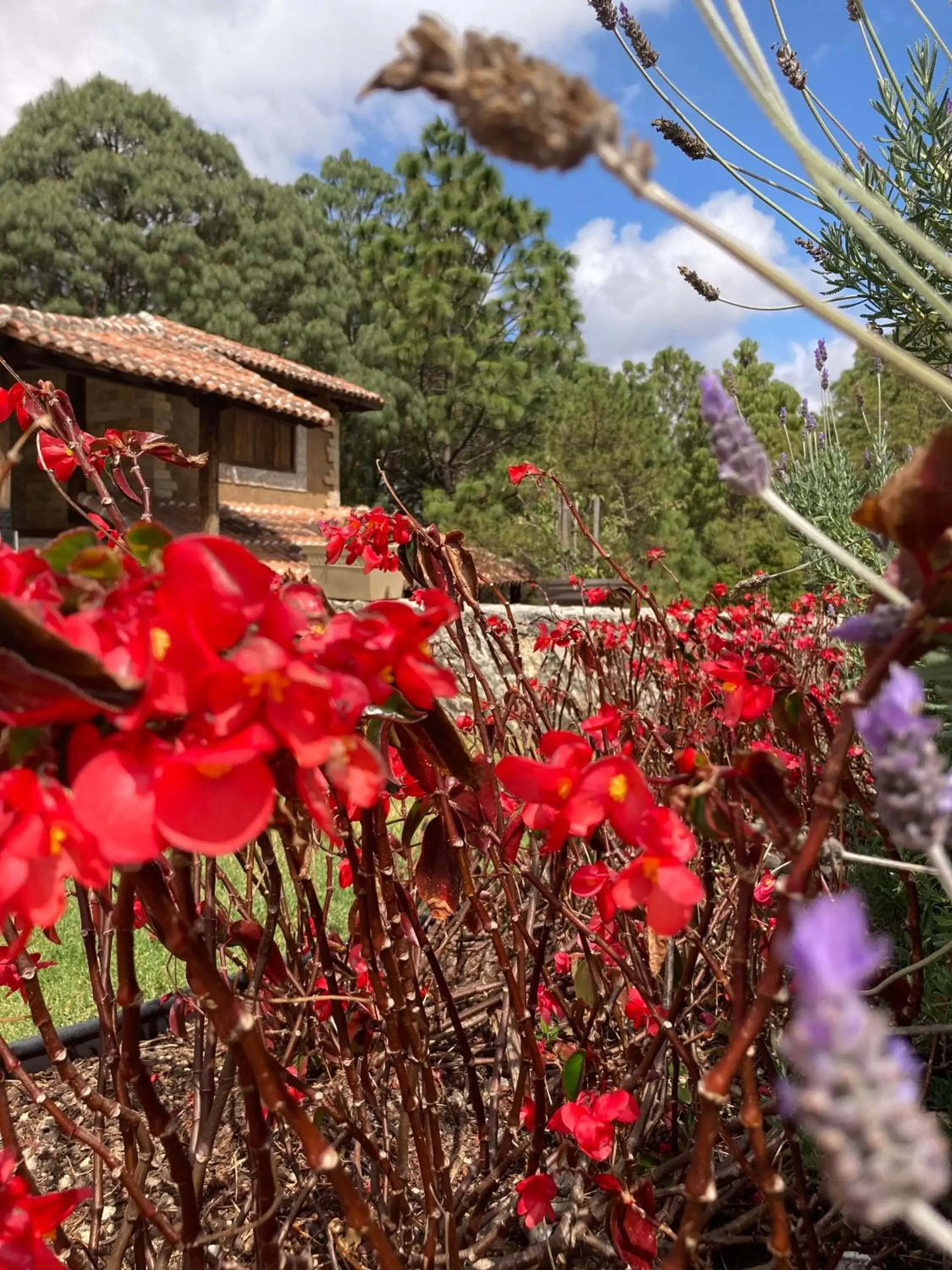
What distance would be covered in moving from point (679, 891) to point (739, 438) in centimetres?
23

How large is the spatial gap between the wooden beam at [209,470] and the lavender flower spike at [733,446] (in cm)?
903

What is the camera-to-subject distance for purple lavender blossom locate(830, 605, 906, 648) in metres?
0.41

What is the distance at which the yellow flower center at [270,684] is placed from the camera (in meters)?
0.40

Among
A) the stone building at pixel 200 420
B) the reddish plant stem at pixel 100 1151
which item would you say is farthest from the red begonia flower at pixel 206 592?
the stone building at pixel 200 420

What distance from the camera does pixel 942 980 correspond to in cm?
127

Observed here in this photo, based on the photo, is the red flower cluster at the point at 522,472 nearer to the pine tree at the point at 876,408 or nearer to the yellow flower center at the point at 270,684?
the yellow flower center at the point at 270,684

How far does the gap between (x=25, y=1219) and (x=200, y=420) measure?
10.7 meters

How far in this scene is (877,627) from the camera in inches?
16.4

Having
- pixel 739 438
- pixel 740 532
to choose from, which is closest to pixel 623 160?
pixel 739 438

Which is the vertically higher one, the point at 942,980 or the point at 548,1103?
the point at 942,980

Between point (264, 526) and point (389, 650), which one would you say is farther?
point (264, 526)

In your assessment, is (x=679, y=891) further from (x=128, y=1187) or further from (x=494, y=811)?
(x=128, y=1187)

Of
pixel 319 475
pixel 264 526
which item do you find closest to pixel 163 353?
pixel 264 526

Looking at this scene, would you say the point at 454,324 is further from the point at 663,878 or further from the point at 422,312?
the point at 663,878
